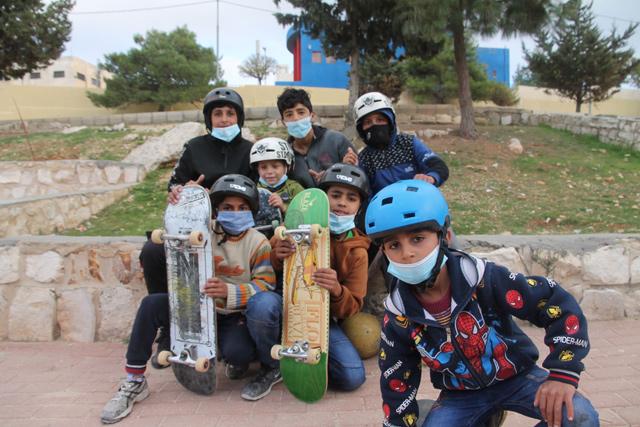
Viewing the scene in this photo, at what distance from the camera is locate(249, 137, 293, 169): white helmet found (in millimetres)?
3227

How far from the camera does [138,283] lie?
11.7ft

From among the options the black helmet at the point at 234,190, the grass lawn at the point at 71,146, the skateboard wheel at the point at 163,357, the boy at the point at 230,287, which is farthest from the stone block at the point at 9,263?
the grass lawn at the point at 71,146

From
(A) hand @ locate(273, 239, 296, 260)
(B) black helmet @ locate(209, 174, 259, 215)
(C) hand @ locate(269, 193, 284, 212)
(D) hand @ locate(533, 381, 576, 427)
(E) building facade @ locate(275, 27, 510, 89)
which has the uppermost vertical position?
(E) building facade @ locate(275, 27, 510, 89)

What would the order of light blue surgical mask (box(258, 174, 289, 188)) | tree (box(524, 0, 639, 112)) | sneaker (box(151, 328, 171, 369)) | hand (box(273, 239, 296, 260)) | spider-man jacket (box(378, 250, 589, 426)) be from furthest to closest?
tree (box(524, 0, 639, 112))
light blue surgical mask (box(258, 174, 289, 188))
sneaker (box(151, 328, 171, 369))
hand (box(273, 239, 296, 260))
spider-man jacket (box(378, 250, 589, 426))

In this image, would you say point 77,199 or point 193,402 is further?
point 77,199

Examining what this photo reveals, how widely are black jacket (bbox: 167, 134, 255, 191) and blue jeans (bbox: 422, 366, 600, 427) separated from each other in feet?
7.08

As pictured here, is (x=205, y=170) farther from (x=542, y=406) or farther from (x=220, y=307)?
(x=542, y=406)

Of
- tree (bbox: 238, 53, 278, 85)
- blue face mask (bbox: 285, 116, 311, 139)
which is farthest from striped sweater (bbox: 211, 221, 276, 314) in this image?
tree (bbox: 238, 53, 278, 85)

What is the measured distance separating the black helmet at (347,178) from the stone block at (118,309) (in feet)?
5.80

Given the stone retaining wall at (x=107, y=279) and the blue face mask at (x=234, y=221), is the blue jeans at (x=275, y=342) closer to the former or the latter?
the blue face mask at (x=234, y=221)

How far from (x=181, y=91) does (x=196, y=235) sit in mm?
19361

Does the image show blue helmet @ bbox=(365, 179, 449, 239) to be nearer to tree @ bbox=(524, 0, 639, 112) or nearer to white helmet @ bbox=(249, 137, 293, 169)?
white helmet @ bbox=(249, 137, 293, 169)

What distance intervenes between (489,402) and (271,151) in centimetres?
206

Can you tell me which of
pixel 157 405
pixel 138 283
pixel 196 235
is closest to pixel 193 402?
pixel 157 405
